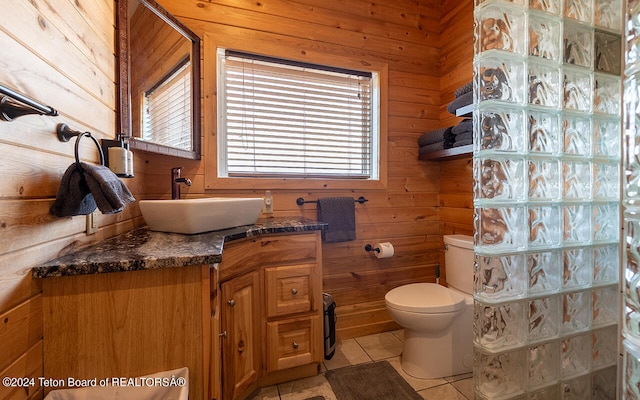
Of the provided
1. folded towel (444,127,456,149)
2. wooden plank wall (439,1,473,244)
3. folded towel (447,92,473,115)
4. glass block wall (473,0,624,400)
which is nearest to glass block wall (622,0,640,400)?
glass block wall (473,0,624,400)

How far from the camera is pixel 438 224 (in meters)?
2.33

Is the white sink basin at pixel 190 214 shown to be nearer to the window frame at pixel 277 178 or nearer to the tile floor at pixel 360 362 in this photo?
the window frame at pixel 277 178

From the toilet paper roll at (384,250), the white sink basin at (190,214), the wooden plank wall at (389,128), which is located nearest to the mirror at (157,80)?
the wooden plank wall at (389,128)

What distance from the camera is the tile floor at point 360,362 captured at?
1.47 meters

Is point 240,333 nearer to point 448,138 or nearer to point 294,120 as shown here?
point 294,120

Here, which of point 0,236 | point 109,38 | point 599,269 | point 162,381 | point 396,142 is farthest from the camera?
point 396,142

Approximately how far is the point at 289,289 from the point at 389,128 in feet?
4.89

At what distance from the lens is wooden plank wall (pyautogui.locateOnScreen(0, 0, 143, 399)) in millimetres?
668


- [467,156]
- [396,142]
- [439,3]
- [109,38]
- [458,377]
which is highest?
[439,3]

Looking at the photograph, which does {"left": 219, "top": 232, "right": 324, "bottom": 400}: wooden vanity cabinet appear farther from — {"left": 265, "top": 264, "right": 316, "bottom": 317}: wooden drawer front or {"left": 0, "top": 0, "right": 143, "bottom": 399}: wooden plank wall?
{"left": 0, "top": 0, "right": 143, "bottom": 399}: wooden plank wall

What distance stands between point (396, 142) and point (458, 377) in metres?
1.68

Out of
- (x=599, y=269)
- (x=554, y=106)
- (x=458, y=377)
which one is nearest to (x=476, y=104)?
(x=554, y=106)

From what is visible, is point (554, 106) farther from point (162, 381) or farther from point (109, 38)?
point (109, 38)

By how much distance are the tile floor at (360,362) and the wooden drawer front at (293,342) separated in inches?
5.5
